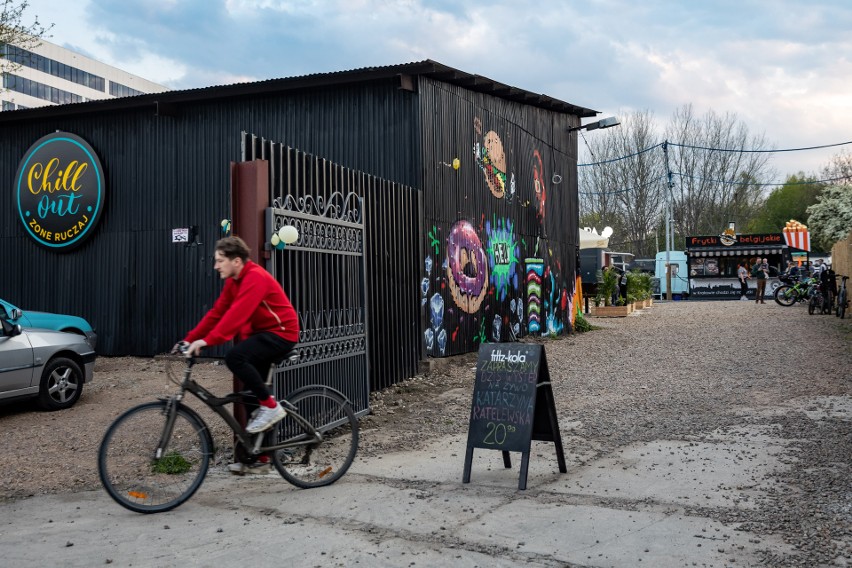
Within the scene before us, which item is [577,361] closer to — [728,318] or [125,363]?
[125,363]

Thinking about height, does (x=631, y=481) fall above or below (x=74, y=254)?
below

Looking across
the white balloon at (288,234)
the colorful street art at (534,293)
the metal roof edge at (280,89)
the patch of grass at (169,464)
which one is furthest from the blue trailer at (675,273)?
the patch of grass at (169,464)

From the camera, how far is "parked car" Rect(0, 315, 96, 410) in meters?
9.02

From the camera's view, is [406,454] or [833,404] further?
[833,404]

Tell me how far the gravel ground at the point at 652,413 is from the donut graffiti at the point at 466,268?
3.40 feet

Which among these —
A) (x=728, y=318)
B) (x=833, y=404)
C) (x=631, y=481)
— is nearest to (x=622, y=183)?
(x=728, y=318)

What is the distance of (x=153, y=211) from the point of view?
1479cm

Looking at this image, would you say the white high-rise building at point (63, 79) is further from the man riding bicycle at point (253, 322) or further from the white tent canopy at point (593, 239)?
the man riding bicycle at point (253, 322)

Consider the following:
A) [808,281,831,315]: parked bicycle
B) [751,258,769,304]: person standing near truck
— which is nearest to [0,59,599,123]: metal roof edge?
[808,281,831,315]: parked bicycle

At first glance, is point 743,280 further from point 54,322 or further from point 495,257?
point 54,322

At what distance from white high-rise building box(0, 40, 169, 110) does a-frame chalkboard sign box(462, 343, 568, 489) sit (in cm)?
7361

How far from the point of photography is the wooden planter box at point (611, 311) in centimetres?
2564

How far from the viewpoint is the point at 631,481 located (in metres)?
6.10

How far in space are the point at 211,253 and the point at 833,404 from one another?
32.1 feet
